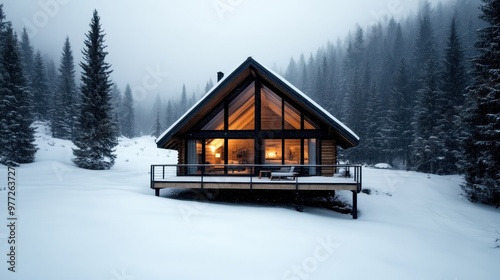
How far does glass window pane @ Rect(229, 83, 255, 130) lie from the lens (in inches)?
583

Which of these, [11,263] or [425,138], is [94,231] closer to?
[11,263]

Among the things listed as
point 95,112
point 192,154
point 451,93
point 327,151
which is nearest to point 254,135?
point 192,154

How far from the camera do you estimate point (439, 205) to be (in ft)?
51.8

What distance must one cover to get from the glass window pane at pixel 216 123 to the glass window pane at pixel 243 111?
20.5 inches

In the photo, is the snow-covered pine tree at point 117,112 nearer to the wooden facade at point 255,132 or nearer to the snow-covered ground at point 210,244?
the wooden facade at point 255,132

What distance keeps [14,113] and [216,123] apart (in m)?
20.8

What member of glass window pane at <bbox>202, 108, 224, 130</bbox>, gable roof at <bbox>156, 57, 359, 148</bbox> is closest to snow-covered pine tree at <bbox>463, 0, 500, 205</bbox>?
gable roof at <bbox>156, 57, 359, 148</bbox>

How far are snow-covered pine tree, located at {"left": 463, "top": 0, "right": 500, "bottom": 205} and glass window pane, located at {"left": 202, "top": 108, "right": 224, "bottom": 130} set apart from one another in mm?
16085

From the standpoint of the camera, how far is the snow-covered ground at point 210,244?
17.9 ft

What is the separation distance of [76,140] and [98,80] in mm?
6029

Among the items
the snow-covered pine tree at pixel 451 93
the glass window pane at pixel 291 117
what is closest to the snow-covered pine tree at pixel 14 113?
the glass window pane at pixel 291 117

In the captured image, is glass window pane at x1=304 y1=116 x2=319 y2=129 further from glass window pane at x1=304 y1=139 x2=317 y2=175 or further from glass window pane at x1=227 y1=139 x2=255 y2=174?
glass window pane at x1=227 y1=139 x2=255 y2=174

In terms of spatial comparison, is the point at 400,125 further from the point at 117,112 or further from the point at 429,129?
the point at 117,112

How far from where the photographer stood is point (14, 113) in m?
22.3
